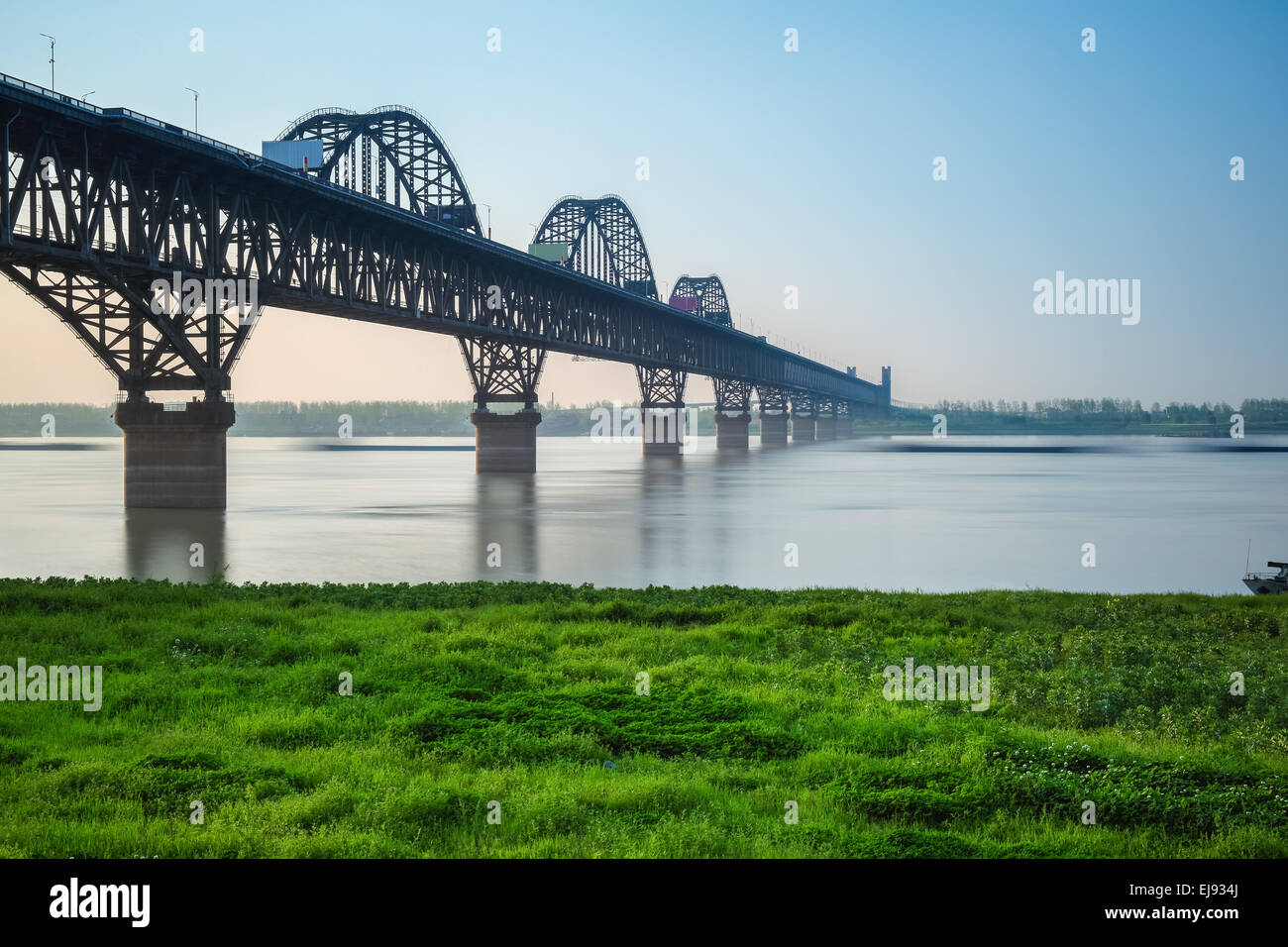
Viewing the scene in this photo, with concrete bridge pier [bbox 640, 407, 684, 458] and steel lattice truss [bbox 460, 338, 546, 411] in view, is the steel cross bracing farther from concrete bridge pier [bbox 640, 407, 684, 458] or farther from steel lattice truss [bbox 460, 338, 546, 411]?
concrete bridge pier [bbox 640, 407, 684, 458]

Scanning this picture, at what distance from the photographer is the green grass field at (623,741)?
9.16 m

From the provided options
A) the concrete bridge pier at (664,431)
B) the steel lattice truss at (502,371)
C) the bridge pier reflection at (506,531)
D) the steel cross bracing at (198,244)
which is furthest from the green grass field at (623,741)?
the concrete bridge pier at (664,431)

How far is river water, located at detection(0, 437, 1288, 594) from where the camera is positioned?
1452 inches

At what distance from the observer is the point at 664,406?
539ft

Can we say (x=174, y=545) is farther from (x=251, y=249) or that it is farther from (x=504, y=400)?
(x=504, y=400)

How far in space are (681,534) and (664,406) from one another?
11534 centimetres

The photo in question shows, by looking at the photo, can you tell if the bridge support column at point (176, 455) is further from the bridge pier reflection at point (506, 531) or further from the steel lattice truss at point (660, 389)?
the steel lattice truss at point (660, 389)

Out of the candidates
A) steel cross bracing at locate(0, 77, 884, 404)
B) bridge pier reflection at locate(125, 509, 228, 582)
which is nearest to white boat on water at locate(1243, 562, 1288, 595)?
bridge pier reflection at locate(125, 509, 228, 582)

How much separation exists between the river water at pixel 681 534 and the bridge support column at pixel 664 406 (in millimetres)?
69545

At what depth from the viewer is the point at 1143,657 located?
18266 millimetres

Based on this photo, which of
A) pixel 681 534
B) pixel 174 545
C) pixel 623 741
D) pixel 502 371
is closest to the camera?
pixel 623 741

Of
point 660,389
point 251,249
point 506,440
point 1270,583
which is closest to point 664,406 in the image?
point 660,389
